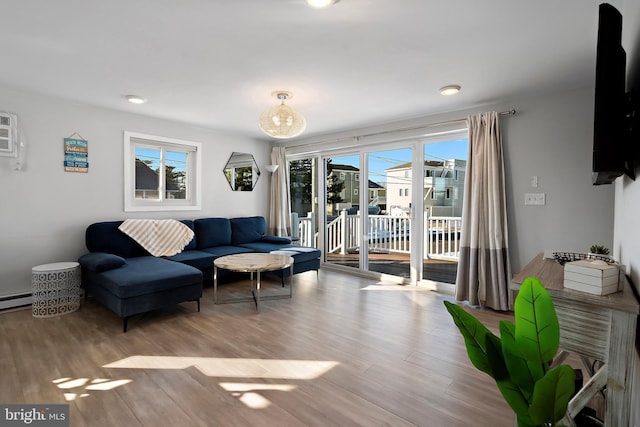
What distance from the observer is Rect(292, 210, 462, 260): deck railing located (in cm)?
415

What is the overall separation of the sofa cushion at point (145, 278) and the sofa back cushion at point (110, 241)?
474 millimetres

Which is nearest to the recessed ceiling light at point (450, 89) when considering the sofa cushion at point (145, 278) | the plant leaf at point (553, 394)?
the plant leaf at point (553, 394)

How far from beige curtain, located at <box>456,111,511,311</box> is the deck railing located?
446mm

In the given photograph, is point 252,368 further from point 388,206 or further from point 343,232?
point 343,232

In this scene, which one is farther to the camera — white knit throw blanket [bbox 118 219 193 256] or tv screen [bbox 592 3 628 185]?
white knit throw blanket [bbox 118 219 193 256]

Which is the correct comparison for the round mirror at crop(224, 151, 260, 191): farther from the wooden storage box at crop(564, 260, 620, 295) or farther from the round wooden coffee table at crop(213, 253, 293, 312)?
the wooden storage box at crop(564, 260, 620, 295)

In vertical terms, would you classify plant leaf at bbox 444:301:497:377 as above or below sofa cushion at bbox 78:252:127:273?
above

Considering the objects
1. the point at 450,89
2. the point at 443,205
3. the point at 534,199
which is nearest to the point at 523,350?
the point at 450,89

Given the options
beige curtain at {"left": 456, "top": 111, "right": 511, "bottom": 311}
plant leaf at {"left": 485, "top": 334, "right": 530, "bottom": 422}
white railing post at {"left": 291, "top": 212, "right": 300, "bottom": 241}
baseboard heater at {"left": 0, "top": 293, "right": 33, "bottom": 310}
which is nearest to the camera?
plant leaf at {"left": 485, "top": 334, "right": 530, "bottom": 422}

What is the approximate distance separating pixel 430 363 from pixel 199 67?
2997 mm

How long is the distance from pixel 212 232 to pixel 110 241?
1305mm

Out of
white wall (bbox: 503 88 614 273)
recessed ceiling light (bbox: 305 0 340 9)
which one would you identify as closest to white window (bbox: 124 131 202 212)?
recessed ceiling light (bbox: 305 0 340 9)

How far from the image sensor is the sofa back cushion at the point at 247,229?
4.95 meters

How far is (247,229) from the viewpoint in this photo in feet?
16.7
